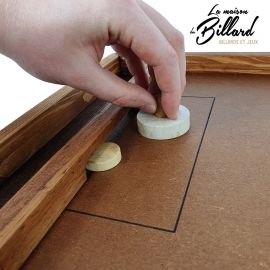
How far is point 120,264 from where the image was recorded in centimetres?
37

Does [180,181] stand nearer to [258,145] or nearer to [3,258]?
[258,145]

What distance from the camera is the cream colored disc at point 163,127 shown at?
61 centimetres

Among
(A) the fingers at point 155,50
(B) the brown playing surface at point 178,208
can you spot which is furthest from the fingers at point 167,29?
(B) the brown playing surface at point 178,208

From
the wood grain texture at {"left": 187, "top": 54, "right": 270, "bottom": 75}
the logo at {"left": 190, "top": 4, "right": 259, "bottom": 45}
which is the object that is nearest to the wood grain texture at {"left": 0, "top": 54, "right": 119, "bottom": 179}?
the wood grain texture at {"left": 187, "top": 54, "right": 270, "bottom": 75}

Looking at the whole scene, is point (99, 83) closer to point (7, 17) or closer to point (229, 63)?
point (7, 17)

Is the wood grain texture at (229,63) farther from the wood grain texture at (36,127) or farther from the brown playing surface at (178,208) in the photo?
the wood grain texture at (36,127)

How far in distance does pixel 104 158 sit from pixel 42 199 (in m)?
0.16

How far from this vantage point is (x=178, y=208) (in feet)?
1.45

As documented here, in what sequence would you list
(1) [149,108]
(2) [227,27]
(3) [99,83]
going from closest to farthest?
(3) [99,83], (1) [149,108], (2) [227,27]

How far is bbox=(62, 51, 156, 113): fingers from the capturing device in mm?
491

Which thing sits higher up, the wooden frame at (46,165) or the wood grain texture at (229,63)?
the wooden frame at (46,165)

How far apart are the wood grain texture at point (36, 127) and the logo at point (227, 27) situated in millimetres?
554

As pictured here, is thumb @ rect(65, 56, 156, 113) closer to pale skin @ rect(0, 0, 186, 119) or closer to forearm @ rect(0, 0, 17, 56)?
pale skin @ rect(0, 0, 186, 119)

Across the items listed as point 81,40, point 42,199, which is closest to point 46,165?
point 42,199
